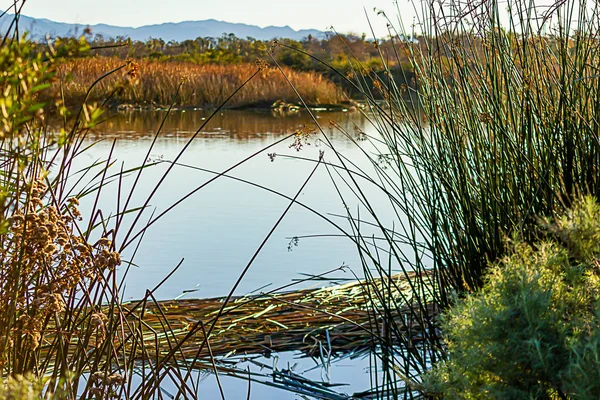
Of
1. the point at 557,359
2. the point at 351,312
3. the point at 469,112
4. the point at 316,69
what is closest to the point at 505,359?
the point at 557,359

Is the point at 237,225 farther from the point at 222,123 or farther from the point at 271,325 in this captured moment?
the point at 222,123

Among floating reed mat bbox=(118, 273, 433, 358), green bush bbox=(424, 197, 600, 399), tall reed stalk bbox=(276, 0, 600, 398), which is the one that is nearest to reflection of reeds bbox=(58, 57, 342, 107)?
floating reed mat bbox=(118, 273, 433, 358)

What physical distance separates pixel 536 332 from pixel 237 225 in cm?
357

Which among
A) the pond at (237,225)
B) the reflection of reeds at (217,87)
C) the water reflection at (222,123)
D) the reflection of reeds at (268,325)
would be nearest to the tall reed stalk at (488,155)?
the pond at (237,225)

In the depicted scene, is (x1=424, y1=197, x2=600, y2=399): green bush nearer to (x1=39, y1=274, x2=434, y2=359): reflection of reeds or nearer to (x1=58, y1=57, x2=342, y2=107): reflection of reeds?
(x1=39, y1=274, x2=434, y2=359): reflection of reeds

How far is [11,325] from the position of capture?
1464mm

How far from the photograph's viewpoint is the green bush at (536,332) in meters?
1.16

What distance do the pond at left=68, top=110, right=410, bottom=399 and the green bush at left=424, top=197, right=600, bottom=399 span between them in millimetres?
524

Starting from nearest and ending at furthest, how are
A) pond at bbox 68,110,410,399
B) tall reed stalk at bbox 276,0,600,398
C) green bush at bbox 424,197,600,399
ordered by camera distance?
green bush at bbox 424,197,600,399
tall reed stalk at bbox 276,0,600,398
pond at bbox 68,110,410,399

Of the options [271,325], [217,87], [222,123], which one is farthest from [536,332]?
[217,87]

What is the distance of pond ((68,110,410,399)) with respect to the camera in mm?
2664

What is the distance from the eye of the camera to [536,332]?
1.18 m

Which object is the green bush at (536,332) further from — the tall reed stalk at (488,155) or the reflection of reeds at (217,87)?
the reflection of reeds at (217,87)

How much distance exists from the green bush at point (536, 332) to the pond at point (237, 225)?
524mm
